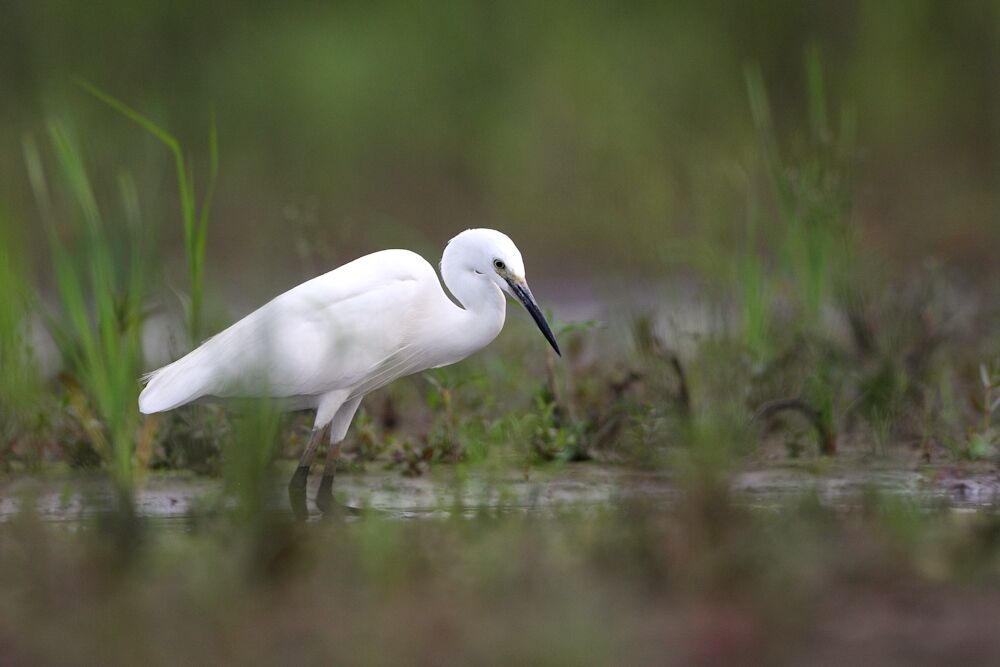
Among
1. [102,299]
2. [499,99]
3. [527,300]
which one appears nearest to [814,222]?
[527,300]

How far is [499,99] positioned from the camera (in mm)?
10305

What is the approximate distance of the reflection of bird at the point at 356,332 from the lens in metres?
4.63

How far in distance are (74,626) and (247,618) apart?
36 cm

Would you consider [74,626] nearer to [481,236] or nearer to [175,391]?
[175,391]

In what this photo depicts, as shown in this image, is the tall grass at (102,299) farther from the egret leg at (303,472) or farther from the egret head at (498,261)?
the egret head at (498,261)

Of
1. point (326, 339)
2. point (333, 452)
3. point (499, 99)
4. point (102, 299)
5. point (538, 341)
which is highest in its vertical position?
point (499, 99)

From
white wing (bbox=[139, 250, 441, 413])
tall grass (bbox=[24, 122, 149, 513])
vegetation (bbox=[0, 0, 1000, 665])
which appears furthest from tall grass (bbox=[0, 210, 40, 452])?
white wing (bbox=[139, 250, 441, 413])

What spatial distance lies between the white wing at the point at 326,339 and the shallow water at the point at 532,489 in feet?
1.10

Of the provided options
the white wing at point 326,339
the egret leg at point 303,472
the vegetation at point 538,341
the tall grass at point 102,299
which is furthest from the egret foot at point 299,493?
the tall grass at point 102,299

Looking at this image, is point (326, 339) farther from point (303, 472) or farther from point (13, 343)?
point (13, 343)

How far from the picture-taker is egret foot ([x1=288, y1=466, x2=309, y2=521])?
4.65 metres

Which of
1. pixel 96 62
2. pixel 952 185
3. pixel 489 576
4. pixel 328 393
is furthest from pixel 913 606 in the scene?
pixel 96 62

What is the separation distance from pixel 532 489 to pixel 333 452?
0.66 metres

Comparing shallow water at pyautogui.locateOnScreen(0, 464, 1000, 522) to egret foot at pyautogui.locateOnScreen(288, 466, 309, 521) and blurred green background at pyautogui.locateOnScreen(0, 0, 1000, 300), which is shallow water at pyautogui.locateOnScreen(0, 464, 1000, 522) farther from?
blurred green background at pyautogui.locateOnScreen(0, 0, 1000, 300)
